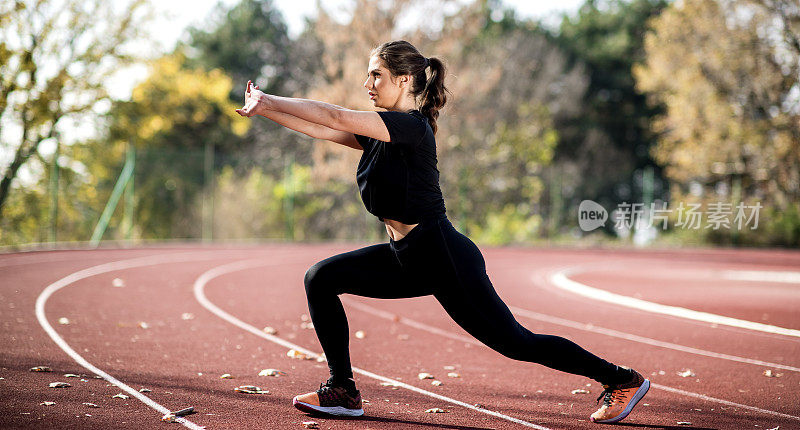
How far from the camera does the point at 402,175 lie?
391cm

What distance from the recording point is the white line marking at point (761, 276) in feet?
55.4

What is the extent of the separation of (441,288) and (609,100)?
45.2 m

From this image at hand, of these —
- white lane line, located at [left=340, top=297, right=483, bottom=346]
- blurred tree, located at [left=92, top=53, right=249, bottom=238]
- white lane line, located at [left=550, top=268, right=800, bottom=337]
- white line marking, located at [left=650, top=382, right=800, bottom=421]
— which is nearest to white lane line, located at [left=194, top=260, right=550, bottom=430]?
white line marking, located at [left=650, top=382, right=800, bottom=421]

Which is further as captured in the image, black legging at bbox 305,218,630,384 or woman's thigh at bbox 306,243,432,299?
woman's thigh at bbox 306,243,432,299

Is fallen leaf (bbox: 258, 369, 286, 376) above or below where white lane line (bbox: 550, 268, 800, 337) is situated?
above

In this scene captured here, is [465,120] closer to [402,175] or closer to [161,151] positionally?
[161,151]

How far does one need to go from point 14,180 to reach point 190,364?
56.2 ft

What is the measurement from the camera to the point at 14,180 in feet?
68.6

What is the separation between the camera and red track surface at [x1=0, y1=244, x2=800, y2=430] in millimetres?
4648

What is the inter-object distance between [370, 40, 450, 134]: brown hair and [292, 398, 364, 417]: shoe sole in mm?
1656

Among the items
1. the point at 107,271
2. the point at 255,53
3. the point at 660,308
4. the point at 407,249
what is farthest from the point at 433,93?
the point at 255,53

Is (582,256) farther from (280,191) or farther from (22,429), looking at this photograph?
(22,429)

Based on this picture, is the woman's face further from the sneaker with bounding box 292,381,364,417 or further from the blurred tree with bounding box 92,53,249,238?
the blurred tree with bounding box 92,53,249,238

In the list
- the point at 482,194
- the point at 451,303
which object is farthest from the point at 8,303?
the point at 482,194
